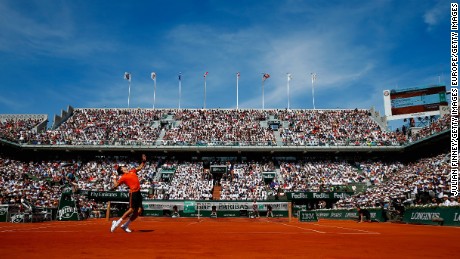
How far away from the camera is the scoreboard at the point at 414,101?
46.9m

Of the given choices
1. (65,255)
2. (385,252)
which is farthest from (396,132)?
(65,255)

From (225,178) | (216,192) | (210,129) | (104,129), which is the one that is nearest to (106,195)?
(216,192)

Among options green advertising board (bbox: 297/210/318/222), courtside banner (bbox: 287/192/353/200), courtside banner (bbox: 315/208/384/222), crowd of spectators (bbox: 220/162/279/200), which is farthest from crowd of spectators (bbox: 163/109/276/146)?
green advertising board (bbox: 297/210/318/222)

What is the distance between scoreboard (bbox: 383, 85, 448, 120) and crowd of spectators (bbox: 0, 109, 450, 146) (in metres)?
2.81

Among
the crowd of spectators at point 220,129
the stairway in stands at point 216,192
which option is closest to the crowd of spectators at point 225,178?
the stairway in stands at point 216,192

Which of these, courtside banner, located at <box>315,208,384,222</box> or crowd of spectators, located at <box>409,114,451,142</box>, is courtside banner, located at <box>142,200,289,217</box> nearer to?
courtside banner, located at <box>315,208,384,222</box>

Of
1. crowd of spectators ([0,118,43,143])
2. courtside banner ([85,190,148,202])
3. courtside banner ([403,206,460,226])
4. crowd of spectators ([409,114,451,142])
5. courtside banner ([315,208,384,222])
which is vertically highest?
crowd of spectators ([0,118,43,143])

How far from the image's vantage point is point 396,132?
5178 centimetres

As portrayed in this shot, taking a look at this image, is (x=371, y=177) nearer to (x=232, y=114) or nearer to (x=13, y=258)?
(x=232, y=114)

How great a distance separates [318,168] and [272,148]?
6.77 m

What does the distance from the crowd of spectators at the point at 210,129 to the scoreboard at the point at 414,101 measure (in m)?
2.81

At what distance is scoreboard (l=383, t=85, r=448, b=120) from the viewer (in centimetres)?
4694

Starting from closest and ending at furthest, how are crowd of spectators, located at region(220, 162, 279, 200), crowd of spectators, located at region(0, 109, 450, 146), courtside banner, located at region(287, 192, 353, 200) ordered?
courtside banner, located at region(287, 192, 353, 200), crowd of spectators, located at region(220, 162, 279, 200), crowd of spectators, located at region(0, 109, 450, 146)

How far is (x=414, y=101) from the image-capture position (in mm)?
48469
